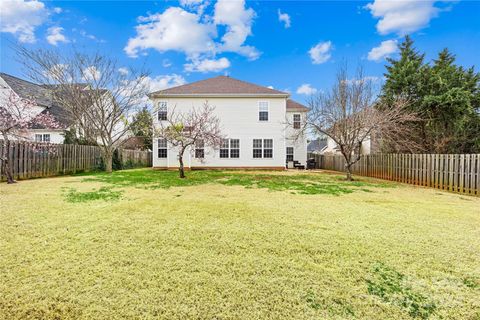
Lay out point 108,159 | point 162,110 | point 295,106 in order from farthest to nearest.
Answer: point 295,106 → point 162,110 → point 108,159

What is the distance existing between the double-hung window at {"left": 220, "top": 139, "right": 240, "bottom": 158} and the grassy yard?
1269 centimetres

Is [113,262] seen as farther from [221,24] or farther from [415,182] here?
[221,24]

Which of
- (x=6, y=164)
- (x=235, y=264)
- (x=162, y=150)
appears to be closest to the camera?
(x=235, y=264)

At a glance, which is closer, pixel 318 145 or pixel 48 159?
pixel 48 159

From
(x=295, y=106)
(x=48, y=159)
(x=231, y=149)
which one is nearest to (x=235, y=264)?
(x=48, y=159)

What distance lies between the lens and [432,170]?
10320 millimetres

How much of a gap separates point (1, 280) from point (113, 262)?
3.33ft

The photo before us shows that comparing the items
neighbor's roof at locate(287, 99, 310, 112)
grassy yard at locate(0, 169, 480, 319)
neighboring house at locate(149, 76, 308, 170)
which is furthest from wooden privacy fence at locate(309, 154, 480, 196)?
neighbor's roof at locate(287, 99, 310, 112)

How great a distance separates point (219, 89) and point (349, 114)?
31.9 feet

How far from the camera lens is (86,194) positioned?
7027mm

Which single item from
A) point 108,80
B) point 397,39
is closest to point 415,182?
point 397,39

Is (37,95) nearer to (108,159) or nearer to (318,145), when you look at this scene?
(108,159)

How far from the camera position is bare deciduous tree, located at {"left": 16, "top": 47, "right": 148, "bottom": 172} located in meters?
15.7

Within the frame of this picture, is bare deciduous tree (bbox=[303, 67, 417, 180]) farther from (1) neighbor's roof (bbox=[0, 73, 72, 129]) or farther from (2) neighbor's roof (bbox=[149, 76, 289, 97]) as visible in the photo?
(1) neighbor's roof (bbox=[0, 73, 72, 129])
